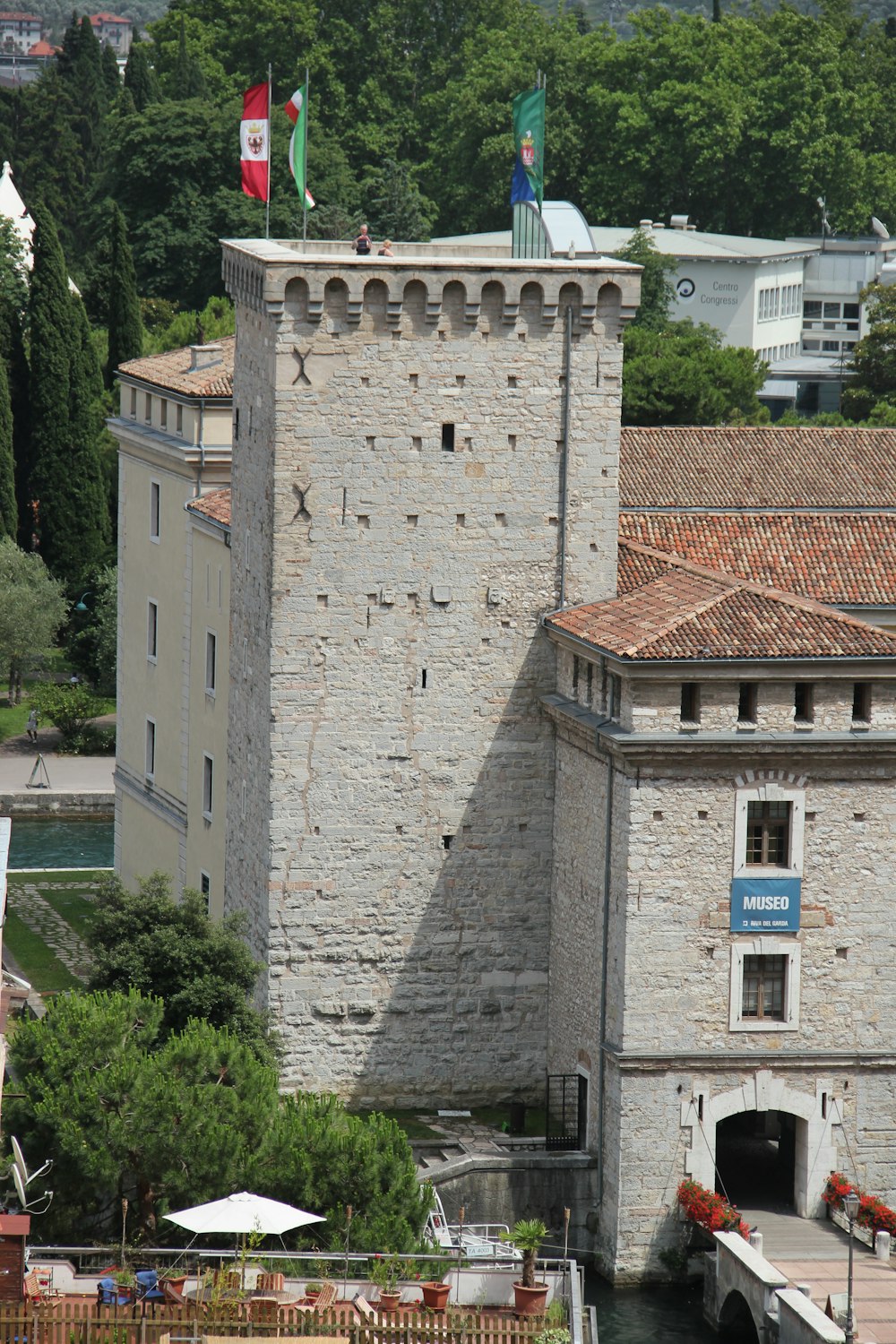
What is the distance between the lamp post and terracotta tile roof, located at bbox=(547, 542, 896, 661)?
7.04m

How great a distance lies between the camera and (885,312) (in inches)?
4006

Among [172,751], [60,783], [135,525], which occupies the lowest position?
→ [60,783]

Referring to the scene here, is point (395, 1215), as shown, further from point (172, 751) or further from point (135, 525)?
point (135, 525)

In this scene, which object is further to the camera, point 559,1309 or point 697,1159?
point 697,1159

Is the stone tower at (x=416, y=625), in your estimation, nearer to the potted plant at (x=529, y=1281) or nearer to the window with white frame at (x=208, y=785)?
the window with white frame at (x=208, y=785)

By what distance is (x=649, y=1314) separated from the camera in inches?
1479

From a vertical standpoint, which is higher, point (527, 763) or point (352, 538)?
point (352, 538)

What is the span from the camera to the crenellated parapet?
40219 millimetres

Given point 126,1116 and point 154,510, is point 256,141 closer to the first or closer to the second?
point 154,510

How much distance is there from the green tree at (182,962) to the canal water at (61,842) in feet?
69.8

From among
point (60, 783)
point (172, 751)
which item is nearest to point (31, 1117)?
point (172, 751)

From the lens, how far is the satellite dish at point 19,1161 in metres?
34.6

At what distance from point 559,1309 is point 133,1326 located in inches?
215

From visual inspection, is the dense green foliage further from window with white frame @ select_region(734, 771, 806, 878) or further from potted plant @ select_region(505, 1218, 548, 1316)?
window with white frame @ select_region(734, 771, 806, 878)
